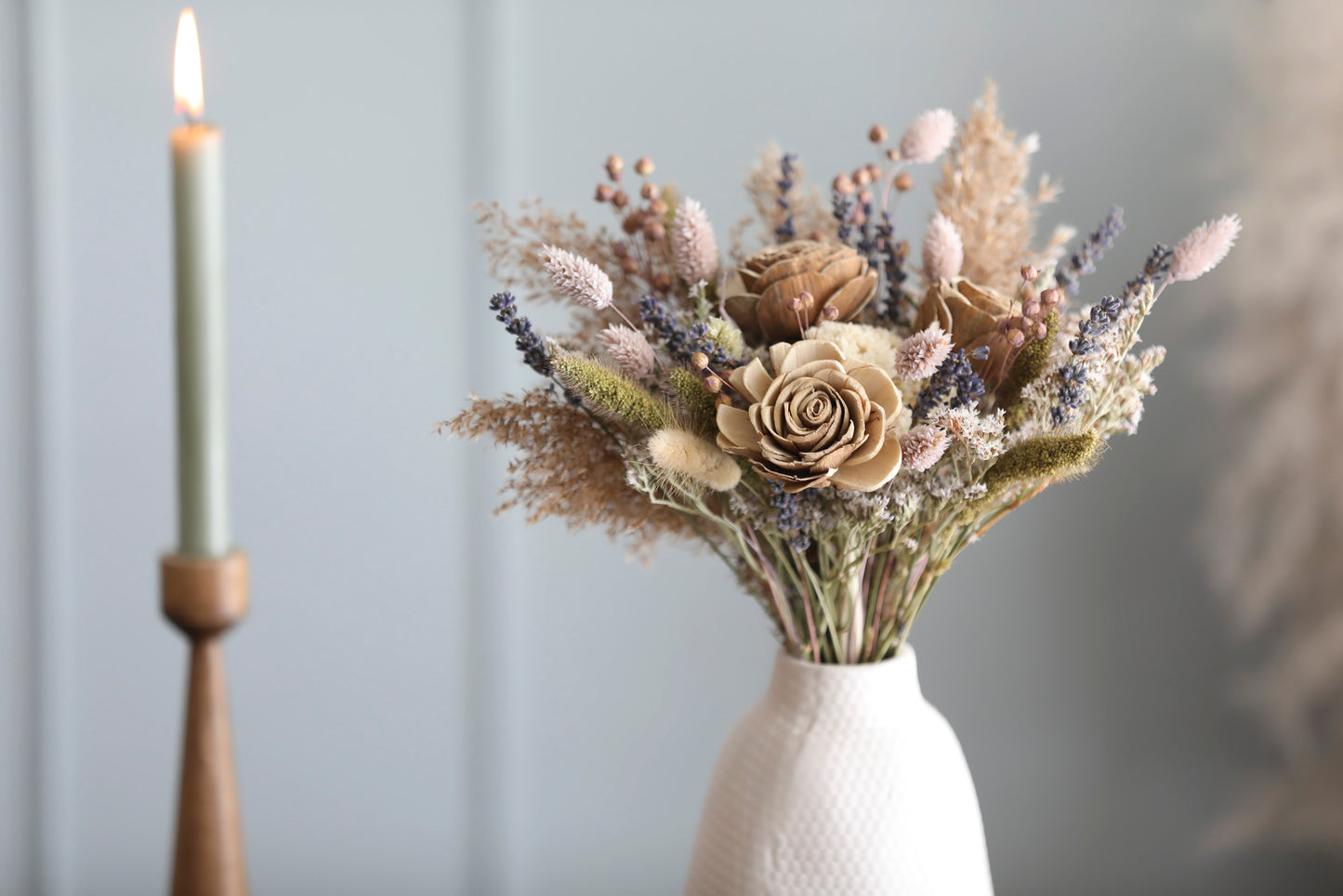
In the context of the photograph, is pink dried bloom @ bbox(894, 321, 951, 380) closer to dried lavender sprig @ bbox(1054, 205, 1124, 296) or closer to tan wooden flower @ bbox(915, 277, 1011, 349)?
tan wooden flower @ bbox(915, 277, 1011, 349)

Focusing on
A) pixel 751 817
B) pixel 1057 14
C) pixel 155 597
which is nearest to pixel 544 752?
pixel 155 597

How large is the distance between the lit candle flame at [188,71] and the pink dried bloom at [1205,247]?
1.83 ft

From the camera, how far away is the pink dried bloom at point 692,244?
708mm

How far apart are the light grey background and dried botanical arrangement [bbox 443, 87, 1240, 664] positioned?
75 centimetres

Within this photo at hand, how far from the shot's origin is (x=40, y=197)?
59.1 inches

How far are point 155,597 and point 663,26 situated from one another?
1.08 meters

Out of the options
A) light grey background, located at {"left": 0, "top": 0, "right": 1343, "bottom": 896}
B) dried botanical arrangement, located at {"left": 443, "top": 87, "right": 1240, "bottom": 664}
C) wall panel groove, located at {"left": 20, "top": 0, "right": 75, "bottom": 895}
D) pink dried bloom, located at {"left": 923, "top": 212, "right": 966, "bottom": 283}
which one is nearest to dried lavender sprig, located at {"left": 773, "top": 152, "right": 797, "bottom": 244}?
dried botanical arrangement, located at {"left": 443, "top": 87, "right": 1240, "bottom": 664}

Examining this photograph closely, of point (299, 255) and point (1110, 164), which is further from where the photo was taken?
point (299, 255)

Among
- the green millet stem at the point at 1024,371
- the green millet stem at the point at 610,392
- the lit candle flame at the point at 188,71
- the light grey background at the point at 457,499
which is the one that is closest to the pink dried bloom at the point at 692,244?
the green millet stem at the point at 610,392

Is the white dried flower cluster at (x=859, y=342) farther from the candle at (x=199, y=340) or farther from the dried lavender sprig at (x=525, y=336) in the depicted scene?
the candle at (x=199, y=340)

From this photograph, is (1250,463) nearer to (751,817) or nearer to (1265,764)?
(1265,764)

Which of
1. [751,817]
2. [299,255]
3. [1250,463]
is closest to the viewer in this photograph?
[751,817]

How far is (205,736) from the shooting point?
0.42 metres

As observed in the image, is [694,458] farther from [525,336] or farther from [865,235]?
[865,235]
